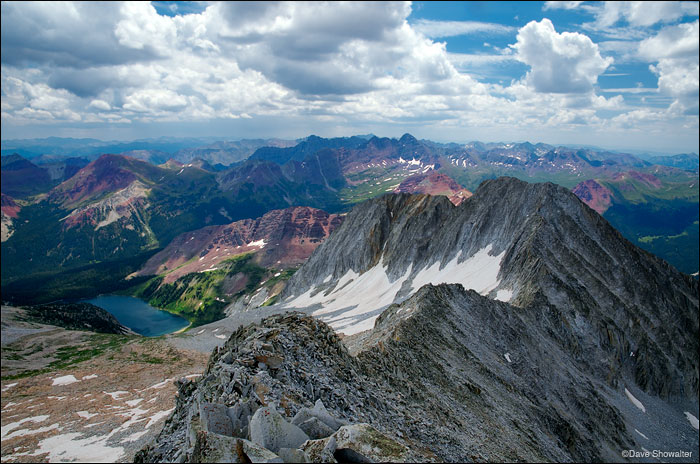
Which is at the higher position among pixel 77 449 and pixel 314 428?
pixel 314 428

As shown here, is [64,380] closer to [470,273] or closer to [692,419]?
[470,273]

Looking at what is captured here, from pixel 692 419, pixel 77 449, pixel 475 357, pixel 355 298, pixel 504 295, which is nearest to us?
pixel 475 357

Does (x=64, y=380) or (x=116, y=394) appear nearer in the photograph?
(x=116, y=394)

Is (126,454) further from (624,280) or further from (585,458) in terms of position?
(624,280)

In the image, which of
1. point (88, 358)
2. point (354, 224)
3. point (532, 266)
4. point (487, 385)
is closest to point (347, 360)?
point (487, 385)

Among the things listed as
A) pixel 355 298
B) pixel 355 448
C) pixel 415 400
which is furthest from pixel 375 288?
pixel 355 448

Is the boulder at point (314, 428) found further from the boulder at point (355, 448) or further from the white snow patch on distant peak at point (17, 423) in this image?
the white snow patch on distant peak at point (17, 423)

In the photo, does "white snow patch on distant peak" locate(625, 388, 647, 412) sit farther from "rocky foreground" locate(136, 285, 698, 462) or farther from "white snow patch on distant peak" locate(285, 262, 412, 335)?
"white snow patch on distant peak" locate(285, 262, 412, 335)
